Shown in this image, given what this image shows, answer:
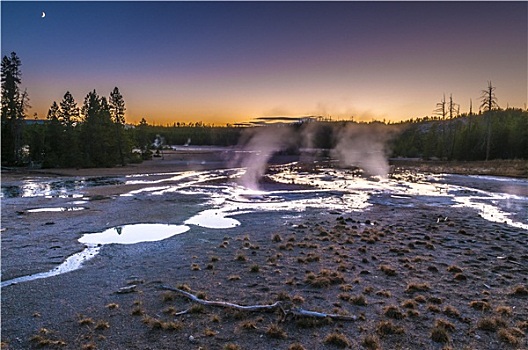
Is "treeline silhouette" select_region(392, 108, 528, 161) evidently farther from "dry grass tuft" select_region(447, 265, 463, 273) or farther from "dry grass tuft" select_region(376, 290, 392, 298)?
"dry grass tuft" select_region(376, 290, 392, 298)

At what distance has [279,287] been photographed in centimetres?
904

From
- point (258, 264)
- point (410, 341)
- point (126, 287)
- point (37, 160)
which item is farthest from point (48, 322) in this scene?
point (37, 160)

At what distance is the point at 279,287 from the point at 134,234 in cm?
883

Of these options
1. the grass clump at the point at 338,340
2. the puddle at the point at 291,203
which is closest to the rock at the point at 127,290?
the puddle at the point at 291,203

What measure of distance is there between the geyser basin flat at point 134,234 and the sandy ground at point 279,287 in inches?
25.4

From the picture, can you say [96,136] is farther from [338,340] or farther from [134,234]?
[338,340]

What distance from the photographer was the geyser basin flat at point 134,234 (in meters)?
14.2

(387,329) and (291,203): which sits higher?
(387,329)

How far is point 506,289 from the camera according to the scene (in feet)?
29.0

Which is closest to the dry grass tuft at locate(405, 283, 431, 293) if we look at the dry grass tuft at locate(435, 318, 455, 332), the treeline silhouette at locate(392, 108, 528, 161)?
the dry grass tuft at locate(435, 318, 455, 332)

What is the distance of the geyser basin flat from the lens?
14248 millimetres

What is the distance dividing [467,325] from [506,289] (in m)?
2.77

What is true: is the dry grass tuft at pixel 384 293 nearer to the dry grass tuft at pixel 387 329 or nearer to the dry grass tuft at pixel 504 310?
the dry grass tuft at pixel 387 329

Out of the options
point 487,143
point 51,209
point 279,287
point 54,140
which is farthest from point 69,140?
point 487,143
